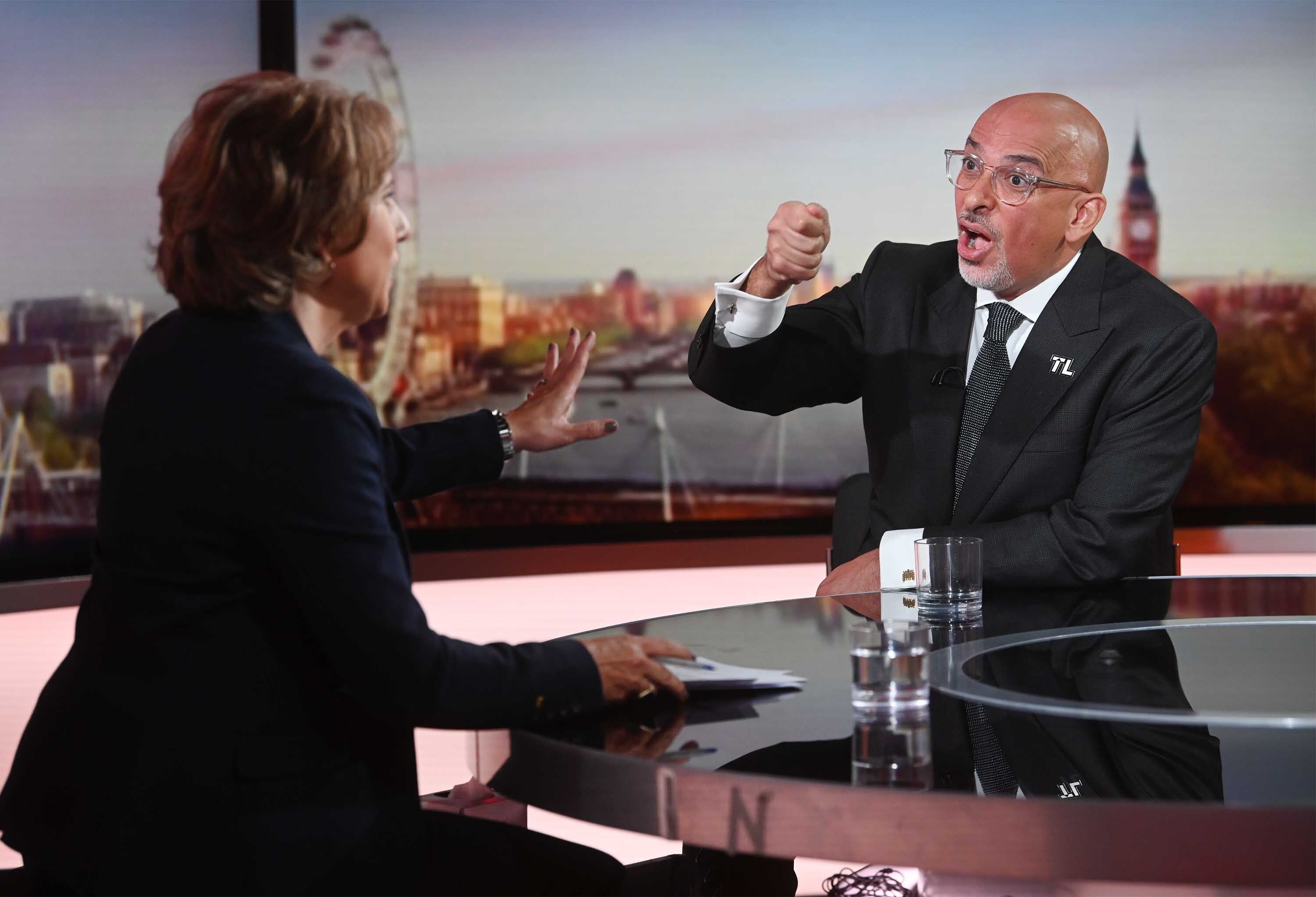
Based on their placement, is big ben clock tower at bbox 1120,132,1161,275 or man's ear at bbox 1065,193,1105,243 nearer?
man's ear at bbox 1065,193,1105,243

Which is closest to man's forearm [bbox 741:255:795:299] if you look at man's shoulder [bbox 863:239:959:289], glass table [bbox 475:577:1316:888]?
man's shoulder [bbox 863:239:959:289]

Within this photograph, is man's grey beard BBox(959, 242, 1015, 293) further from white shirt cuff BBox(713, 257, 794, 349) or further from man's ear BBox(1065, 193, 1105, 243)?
white shirt cuff BBox(713, 257, 794, 349)

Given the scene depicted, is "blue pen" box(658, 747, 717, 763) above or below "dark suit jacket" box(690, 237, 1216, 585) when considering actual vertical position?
below

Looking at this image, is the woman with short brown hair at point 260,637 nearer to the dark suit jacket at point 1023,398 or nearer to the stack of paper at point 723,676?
the stack of paper at point 723,676

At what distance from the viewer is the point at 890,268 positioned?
2.73 metres

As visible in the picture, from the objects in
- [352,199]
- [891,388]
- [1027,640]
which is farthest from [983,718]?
[891,388]

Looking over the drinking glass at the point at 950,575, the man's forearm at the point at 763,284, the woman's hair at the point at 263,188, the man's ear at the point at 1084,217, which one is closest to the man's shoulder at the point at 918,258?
the man's ear at the point at 1084,217

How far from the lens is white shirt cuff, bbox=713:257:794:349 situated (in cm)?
242

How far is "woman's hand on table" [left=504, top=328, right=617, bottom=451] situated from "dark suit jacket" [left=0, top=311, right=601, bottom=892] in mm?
567

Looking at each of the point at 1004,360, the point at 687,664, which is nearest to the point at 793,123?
the point at 1004,360

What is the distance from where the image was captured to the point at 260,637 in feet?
4.00

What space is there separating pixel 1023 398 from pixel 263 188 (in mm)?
1498

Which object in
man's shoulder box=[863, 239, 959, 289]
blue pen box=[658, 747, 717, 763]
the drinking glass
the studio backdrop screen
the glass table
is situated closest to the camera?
the glass table

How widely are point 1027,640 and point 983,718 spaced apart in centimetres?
35
